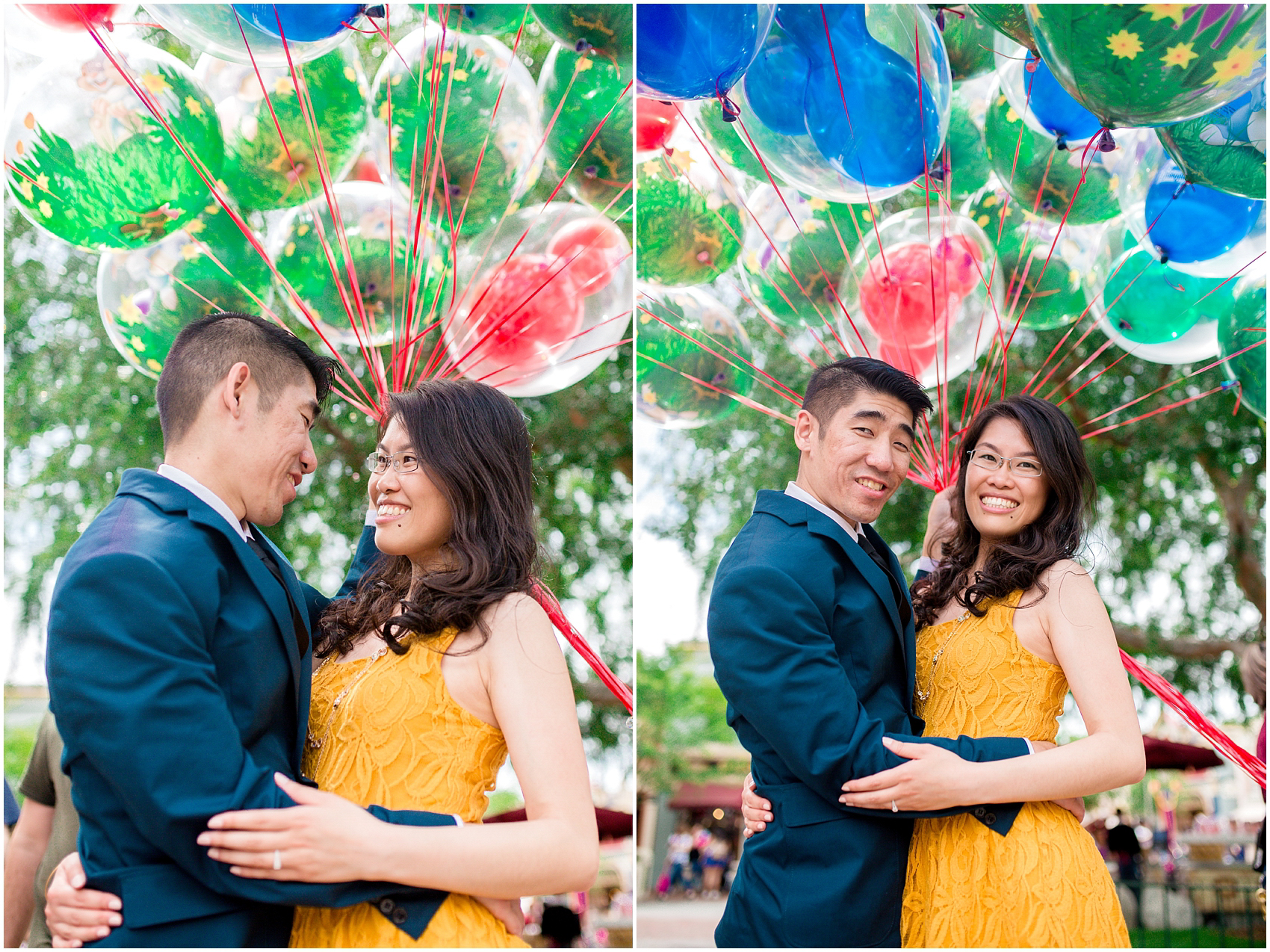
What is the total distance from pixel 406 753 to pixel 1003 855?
49.8 inches

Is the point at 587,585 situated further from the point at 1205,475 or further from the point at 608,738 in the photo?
the point at 1205,475

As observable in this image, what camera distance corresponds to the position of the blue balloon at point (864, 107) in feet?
10.2

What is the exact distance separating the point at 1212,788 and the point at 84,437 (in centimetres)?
3082

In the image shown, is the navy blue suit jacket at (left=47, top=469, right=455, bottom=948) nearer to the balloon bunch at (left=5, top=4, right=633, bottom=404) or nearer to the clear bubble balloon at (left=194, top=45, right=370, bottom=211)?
the balloon bunch at (left=5, top=4, right=633, bottom=404)

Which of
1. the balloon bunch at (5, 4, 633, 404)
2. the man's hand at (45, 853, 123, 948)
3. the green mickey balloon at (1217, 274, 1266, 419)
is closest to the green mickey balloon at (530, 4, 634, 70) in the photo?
the balloon bunch at (5, 4, 633, 404)

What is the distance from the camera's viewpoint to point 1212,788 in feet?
94.7

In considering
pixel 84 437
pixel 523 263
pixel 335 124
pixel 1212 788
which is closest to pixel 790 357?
pixel 523 263

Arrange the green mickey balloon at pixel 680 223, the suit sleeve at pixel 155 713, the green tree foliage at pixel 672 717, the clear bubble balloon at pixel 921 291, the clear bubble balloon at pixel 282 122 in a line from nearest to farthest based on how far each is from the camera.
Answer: the suit sleeve at pixel 155 713
the clear bubble balloon at pixel 282 122
the clear bubble balloon at pixel 921 291
the green mickey balloon at pixel 680 223
the green tree foliage at pixel 672 717

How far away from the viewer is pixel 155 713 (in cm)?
154

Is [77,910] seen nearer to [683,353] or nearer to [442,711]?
[442,711]

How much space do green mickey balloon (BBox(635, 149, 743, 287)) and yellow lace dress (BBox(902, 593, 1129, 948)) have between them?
2182 millimetres

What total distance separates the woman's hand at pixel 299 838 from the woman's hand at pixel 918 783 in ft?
3.09

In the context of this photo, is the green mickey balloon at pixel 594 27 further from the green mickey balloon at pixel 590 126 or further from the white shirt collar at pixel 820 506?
the white shirt collar at pixel 820 506

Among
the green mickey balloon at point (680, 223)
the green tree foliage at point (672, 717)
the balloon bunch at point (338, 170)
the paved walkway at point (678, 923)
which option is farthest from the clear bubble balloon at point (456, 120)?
the paved walkway at point (678, 923)
